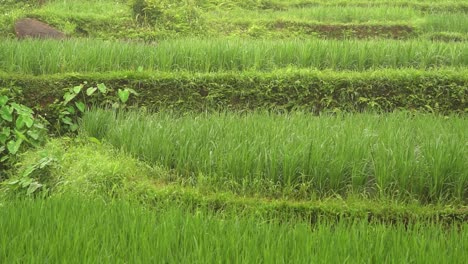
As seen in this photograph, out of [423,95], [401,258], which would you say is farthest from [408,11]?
[401,258]

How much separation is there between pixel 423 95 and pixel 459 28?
3.72 meters

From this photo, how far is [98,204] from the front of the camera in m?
3.42

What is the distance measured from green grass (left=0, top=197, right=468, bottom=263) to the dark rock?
17.5 feet

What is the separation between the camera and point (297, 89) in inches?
230

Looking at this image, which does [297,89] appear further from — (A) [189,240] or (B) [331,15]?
(B) [331,15]

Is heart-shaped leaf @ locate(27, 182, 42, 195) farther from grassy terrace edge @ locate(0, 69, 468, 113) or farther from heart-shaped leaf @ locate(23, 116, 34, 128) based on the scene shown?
grassy terrace edge @ locate(0, 69, 468, 113)

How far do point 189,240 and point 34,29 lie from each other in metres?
6.09

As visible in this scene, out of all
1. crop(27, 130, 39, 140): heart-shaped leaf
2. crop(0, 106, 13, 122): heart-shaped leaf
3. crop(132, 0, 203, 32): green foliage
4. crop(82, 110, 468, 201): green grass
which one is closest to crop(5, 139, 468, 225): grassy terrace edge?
crop(82, 110, 468, 201): green grass

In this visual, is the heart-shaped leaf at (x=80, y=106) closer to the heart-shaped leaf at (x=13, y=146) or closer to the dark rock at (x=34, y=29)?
the heart-shaped leaf at (x=13, y=146)

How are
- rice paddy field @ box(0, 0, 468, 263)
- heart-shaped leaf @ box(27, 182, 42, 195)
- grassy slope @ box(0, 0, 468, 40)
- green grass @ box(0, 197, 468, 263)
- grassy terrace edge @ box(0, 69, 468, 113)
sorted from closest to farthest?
green grass @ box(0, 197, 468, 263) < rice paddy field @ box(0, 0, 468, 263) < heart-shaped leaf @ box(27, 182, 42, 195) < grassy terrace edge @ box(0, 69, 468, 113) < grassy slope @ box(0, 0, 468, 40)

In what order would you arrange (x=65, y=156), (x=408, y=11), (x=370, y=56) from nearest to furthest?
(x=65, y=156), (x=370, y=56), (x=408, y=11)

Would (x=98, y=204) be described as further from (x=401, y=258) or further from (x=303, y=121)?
(x=303, y=121)

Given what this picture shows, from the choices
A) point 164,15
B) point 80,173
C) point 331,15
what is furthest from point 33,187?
point 331,15

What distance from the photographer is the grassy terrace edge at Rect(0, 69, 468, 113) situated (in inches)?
228
